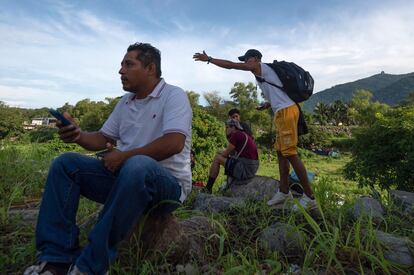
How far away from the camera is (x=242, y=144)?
632cm

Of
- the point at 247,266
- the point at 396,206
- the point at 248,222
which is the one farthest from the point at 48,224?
the point at 396,206

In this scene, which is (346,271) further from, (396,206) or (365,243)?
(396,206)

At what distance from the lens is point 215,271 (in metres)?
2.03

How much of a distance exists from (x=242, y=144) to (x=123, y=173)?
4565 millimetres

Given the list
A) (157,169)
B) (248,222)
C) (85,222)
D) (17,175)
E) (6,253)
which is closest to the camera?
(157,169)

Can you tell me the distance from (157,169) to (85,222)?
1.24 m

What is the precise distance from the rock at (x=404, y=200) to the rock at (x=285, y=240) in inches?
73.0

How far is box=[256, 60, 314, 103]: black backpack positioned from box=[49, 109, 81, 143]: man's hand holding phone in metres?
2.36

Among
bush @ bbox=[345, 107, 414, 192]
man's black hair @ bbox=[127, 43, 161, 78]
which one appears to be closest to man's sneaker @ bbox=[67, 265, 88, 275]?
man's black hair @ bbox=[127, 43, 161, 78]

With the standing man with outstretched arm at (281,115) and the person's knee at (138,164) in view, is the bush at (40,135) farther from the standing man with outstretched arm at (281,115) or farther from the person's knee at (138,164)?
the person's knee at (138,164)

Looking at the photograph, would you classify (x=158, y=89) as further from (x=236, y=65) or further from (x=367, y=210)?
(x=367, y=210)

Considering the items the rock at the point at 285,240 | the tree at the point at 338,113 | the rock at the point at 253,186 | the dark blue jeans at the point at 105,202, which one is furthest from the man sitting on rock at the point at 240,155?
the tree at the point at 338,113

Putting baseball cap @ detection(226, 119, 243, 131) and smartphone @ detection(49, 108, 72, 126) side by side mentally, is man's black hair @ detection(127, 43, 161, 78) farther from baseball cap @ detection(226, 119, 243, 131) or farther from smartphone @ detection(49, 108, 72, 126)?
baseball cap @ detection(226, 119, 243, 131)

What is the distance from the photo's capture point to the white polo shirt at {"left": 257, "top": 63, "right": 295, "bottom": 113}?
3.92 meters
